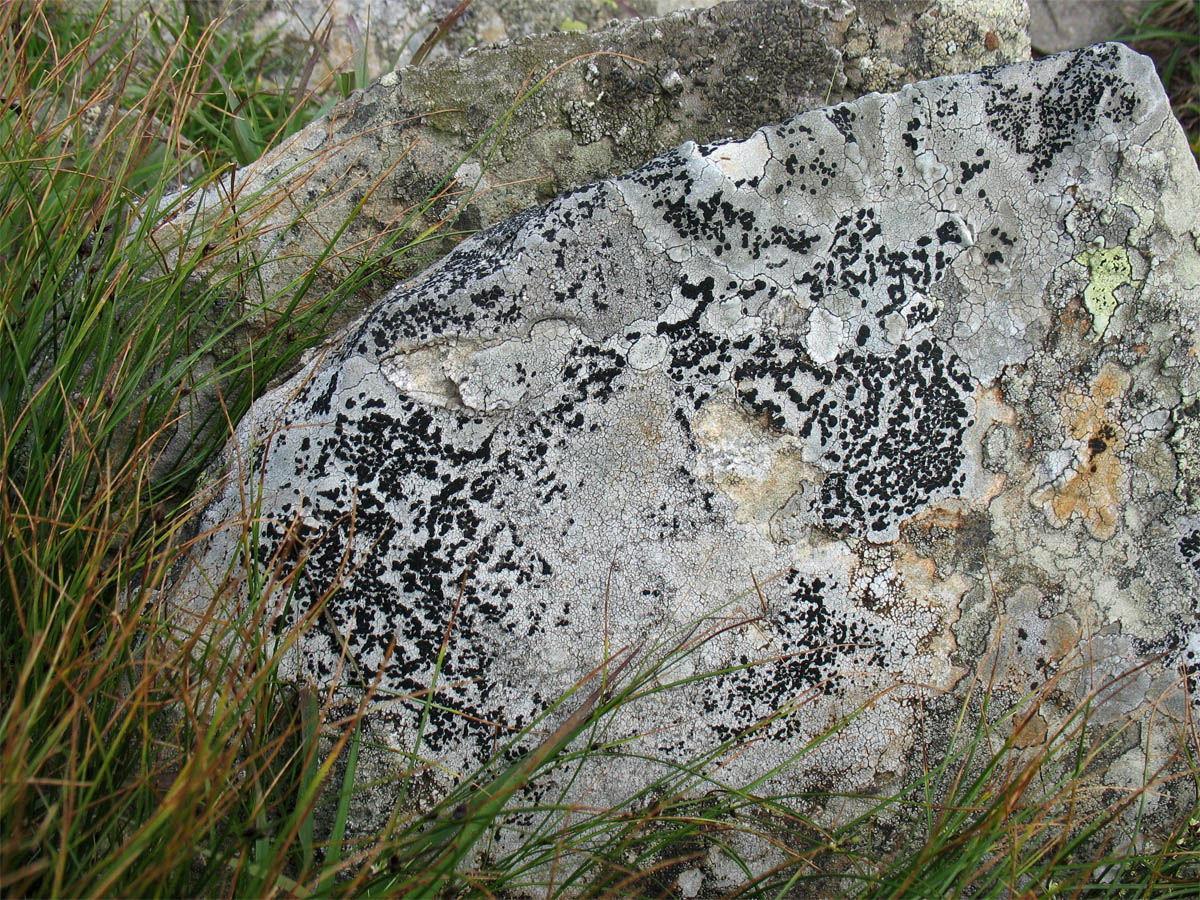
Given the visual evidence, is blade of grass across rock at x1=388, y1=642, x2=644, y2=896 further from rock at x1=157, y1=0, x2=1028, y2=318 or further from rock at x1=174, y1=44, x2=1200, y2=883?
rock at x1=157, y1=0, x2=1028, y2=318

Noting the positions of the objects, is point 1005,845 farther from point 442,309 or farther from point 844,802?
point 442,309

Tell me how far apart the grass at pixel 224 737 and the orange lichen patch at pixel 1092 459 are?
1.13ft

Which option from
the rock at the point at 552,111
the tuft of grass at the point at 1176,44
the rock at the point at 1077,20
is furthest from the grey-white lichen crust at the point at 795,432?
the rock at the point at 1077,20

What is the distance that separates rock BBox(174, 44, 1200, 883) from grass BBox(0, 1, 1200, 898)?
2.8 inches

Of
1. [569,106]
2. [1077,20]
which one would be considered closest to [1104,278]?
[569,106]

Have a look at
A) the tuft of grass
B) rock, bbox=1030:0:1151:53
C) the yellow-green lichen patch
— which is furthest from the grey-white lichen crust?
rock, bbox=1030:0:1151:53

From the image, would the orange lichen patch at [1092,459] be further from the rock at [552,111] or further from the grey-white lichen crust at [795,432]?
the rock at [552,111]

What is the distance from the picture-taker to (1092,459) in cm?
173

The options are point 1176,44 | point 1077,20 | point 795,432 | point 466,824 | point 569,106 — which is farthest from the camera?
point 1077,20

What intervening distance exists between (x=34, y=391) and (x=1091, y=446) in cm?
209

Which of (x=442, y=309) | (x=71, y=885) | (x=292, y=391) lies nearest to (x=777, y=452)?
(x=442, y=309)

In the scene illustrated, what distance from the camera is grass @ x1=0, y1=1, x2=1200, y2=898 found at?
4.45 ft

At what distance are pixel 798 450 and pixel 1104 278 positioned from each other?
648 millimetres

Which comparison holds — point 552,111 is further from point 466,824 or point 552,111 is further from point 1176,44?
point 1176,44
